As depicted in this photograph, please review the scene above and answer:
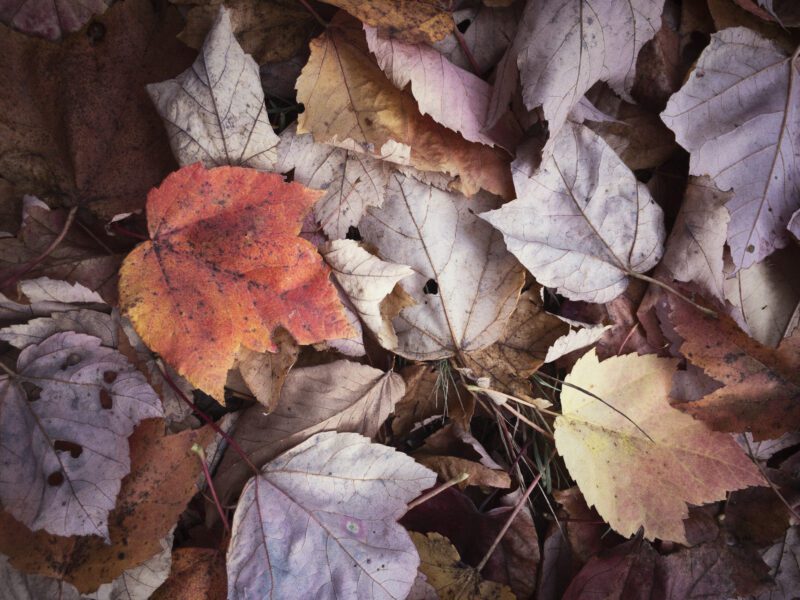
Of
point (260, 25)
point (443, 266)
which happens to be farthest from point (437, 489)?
point (260, 25)

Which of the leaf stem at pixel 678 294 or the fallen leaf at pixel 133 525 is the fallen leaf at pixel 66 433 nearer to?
the fallen leaf at pixel 133 525

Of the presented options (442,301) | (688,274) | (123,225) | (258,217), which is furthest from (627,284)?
(123,225)

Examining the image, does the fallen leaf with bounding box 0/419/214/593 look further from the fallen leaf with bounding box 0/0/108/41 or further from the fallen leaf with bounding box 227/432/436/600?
the fallen leaf with bounding box 0/0/108/41

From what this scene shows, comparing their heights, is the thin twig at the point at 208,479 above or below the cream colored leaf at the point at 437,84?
below

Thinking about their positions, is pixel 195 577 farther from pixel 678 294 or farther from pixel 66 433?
pixel 678 294

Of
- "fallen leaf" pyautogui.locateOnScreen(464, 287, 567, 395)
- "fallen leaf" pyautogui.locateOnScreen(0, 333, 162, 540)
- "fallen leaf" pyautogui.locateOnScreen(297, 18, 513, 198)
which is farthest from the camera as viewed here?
"fallen leaf" pyautogui.locateOnScreen(464, 287, 567, 395)

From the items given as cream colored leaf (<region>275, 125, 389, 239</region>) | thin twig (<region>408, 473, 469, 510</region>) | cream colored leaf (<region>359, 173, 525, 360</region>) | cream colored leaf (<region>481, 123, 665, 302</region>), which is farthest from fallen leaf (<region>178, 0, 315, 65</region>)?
thin twig (<region>408, 473, 469, 510</region>)

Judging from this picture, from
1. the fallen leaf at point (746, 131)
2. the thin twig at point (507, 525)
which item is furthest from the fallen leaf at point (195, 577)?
the fallen leaf at point (746, 131)

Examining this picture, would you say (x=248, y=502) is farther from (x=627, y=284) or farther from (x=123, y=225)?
(x=627, y=284)
